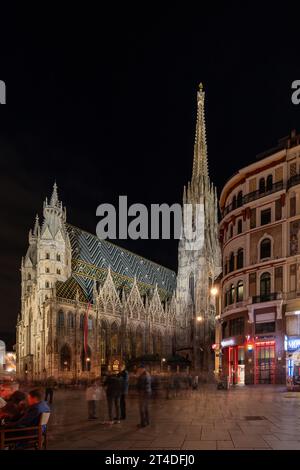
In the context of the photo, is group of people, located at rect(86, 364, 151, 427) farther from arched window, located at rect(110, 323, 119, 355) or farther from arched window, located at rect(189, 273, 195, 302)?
arched window, located at rect(189, 273, 195, 302)

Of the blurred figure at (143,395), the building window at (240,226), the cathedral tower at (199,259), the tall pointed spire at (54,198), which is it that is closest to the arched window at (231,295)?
the building window at (240,226)

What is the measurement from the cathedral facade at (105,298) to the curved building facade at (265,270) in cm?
4421

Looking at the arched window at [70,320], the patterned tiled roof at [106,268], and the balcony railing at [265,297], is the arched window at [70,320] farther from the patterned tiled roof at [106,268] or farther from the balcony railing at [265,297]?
the balcony railing at [265,297]

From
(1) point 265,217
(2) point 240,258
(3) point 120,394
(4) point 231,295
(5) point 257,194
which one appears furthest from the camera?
(4) point 231,295

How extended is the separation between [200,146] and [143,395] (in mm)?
119994

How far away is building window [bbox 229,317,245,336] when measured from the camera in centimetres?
4291

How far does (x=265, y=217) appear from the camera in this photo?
138 ft

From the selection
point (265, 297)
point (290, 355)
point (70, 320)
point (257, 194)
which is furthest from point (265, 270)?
point (70, 320)

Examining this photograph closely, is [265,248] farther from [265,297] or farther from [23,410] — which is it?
[23,410]

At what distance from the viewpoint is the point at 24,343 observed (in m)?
103

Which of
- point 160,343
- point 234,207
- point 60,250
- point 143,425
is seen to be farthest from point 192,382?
point 160,343

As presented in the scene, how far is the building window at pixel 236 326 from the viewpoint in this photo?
42906 millimetres

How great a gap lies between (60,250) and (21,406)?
300ft
